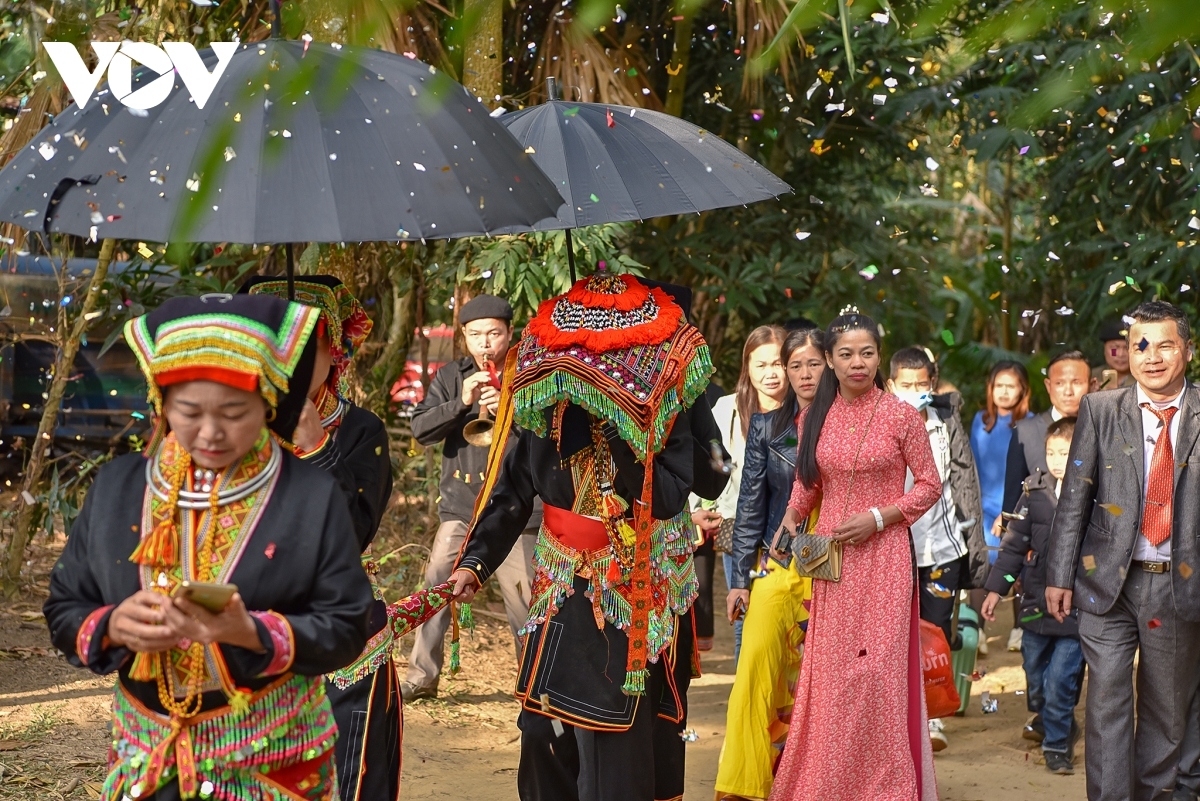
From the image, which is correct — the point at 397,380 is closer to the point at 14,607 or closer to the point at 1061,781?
the point at 14,607

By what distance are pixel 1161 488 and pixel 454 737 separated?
3336 mm

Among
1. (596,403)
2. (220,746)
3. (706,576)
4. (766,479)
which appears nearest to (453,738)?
(706,576)

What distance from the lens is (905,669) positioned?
5070mm

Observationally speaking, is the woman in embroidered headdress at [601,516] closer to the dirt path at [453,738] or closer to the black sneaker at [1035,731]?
the dirt path at [453,738]

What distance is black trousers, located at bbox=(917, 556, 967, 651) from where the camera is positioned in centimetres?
634

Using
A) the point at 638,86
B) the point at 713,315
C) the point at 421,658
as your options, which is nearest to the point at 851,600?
the point at 421,658

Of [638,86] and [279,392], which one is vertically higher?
[638,86]

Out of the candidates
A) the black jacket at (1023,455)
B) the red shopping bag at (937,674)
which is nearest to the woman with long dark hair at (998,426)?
the black jacket at (1023,455)

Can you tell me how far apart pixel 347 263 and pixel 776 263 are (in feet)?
11.7

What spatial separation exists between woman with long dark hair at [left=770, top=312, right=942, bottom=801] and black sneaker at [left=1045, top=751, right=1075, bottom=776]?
139cm

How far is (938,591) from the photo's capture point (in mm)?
6355

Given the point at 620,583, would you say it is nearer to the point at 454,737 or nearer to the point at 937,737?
the point at 454,737

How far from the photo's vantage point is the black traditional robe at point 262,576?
2.62 metres

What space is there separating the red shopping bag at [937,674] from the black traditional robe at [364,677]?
2.45m
